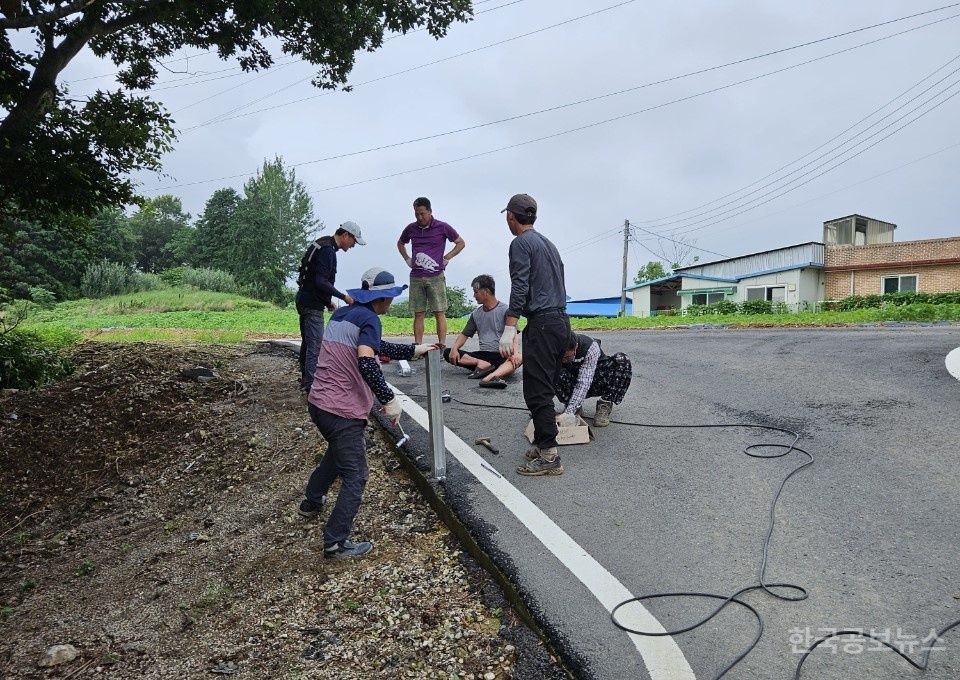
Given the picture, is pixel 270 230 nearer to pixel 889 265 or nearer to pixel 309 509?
pixel 889 265

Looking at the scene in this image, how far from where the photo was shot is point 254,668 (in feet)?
11.1

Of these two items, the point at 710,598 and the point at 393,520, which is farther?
the point at 393,520

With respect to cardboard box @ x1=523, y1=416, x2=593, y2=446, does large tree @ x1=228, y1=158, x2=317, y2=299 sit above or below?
above

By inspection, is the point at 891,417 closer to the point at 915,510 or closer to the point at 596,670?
the point at 915,510

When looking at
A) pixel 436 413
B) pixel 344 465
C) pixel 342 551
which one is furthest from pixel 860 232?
pixel 342 551

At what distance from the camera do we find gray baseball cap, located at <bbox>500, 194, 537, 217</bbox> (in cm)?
496

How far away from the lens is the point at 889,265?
33.3 m

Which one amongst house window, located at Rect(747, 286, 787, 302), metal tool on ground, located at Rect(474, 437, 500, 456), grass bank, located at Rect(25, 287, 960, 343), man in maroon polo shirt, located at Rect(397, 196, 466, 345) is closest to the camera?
metal tool on ground, located at Rect(474, 437, 500, 456)

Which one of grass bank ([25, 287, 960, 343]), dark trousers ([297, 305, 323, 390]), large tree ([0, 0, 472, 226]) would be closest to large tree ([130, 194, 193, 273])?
grass bank ([25, 287, 960, 343])

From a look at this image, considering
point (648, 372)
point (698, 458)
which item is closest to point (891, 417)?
point (698, 458)

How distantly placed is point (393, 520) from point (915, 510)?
353 cm

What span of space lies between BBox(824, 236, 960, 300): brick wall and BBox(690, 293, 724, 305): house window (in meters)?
6.11

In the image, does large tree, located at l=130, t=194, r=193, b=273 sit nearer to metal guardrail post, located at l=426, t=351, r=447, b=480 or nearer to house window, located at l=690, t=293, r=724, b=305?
house window, located at l=690, t=293, r=724, b=305

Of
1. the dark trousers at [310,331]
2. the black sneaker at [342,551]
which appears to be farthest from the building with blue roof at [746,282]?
the black sneaker at [342,551]
